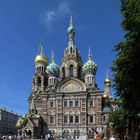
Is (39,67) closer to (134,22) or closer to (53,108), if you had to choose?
(53,108)

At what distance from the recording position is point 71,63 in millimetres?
83312

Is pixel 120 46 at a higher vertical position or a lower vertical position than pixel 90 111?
higher

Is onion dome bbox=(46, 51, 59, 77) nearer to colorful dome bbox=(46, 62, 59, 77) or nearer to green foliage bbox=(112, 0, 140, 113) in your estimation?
colorful dome bbox=(46, 62, 59, 77)

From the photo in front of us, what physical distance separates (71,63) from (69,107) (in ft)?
36.0

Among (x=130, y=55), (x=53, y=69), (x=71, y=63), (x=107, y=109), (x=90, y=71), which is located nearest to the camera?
(x=130, y=55)

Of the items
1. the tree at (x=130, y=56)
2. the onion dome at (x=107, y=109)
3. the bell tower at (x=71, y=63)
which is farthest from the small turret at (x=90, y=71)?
the tree at (x=130, y=56)

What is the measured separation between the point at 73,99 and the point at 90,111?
4422 mm

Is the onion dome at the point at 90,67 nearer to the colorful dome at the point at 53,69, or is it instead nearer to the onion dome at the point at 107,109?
the colorful dome at the point at 53,69

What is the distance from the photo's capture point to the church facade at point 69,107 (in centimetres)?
7588

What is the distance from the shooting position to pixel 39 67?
8550 cm

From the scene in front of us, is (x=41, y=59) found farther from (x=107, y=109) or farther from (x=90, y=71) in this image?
(x=107, y=109)

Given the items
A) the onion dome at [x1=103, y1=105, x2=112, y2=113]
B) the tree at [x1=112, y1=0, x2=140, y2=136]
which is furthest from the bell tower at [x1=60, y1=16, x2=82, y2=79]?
the tree at [x1=112, y1=0, x2=140, y2=136]

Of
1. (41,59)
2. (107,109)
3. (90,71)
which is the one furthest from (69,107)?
(41,59)

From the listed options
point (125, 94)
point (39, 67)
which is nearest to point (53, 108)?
point (39, 67)
